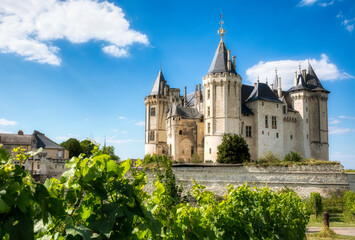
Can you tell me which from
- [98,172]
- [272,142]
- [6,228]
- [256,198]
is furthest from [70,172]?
[272,142]

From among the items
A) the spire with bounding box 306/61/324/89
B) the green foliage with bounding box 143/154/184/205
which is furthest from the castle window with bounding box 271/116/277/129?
the green foliage with bounding box 143/154/184/205

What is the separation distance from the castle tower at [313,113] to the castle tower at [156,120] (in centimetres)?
1782

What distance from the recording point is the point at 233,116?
37.2 meters

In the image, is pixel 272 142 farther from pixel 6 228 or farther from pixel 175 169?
pixel 6 228

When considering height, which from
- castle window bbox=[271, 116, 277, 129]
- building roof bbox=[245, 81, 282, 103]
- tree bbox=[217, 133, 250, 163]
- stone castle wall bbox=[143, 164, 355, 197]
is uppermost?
building roof bbox=[245, 81, 282, 103]

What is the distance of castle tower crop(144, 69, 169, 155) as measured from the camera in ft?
147

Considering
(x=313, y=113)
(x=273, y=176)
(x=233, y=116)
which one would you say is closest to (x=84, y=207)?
(x=273, y=176)

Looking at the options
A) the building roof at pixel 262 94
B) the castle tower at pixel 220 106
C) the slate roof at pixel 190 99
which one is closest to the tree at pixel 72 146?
the slate roof at pixel 190 99

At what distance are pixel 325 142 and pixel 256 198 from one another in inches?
1674

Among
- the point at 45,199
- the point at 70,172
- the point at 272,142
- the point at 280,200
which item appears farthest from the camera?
the point at 272,142

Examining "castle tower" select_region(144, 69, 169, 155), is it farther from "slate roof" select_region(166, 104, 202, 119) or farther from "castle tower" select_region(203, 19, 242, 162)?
"castle tower" select_region(203, 19, 242, 162)

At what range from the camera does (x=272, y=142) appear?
39500 mm

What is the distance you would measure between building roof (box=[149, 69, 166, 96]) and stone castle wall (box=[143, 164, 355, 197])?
61.3 ft

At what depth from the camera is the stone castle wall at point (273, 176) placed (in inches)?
1017
